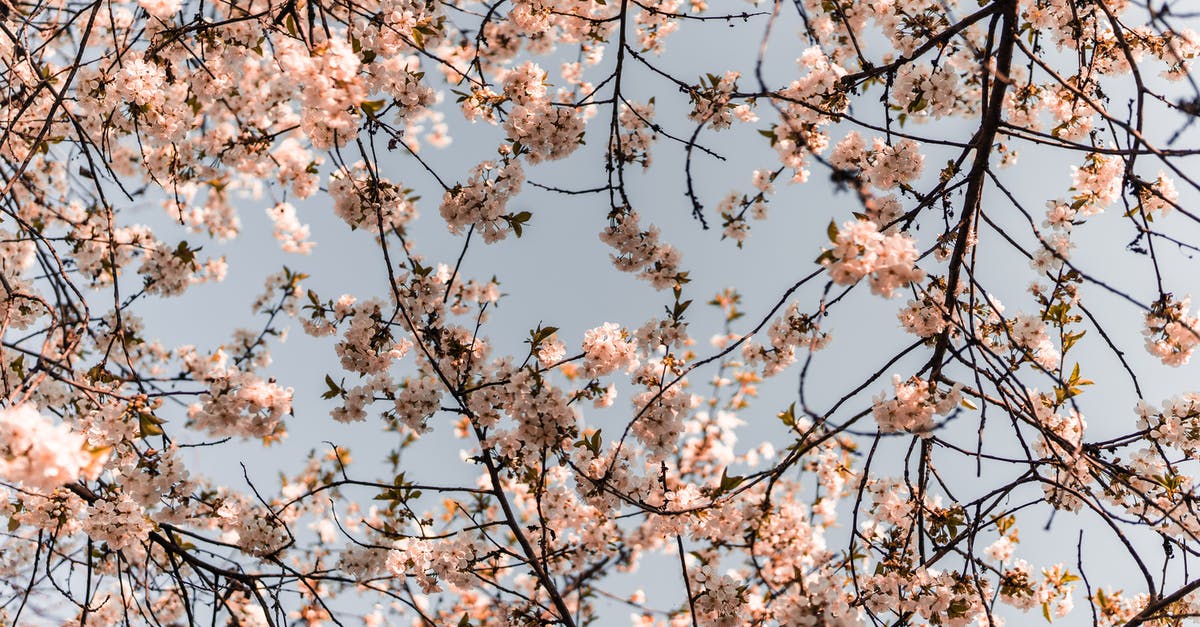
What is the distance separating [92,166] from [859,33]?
14.2 feet

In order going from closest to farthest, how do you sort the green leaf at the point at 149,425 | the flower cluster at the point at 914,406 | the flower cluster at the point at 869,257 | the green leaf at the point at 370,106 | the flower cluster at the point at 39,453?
the flower cluster at the point at 39,453 → the flower cluster at the point at 869,257 → the green leaf at the point at 370,106 → the flower cluster at the point at 914,406 → the green leaf at the point at 149,425

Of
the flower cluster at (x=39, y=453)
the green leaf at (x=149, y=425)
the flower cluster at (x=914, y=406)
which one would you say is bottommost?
the flower cluster at (x=39, y=453)

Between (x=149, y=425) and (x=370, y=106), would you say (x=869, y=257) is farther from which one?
(x=149, y=425)

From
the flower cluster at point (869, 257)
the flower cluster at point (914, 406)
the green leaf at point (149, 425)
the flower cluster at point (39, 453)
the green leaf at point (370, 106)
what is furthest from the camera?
the green leaf at point (149, 425)

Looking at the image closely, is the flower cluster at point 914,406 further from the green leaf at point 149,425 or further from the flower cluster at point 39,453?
the green leaf at point 149,425

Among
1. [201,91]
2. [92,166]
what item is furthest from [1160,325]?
[201,91]

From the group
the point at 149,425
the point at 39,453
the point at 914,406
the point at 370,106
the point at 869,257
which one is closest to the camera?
the point at 39,453

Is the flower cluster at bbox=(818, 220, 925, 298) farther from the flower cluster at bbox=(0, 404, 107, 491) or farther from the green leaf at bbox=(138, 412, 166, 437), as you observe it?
the green leaf at bbox=(138, 412, 166, 437)

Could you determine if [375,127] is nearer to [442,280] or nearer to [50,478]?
[442,280]

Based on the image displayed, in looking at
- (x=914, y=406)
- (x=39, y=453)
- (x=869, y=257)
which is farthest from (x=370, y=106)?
(x=914, y=406)

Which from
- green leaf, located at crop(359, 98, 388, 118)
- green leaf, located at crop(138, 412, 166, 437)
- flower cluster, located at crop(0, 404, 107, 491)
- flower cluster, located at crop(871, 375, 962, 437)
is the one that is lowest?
flower cluster, located at crop(0, 404, 107, 491)

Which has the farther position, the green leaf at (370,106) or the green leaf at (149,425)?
the green leaf at (149,425)

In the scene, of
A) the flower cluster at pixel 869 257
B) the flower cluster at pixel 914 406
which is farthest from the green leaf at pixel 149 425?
the flower cluster at pixel 914 406

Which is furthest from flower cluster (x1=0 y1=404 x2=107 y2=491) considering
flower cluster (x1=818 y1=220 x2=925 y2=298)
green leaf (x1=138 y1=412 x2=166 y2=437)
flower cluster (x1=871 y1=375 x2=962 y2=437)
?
flower cluster (x1=871 y1=375 x2=962 y2=437)
